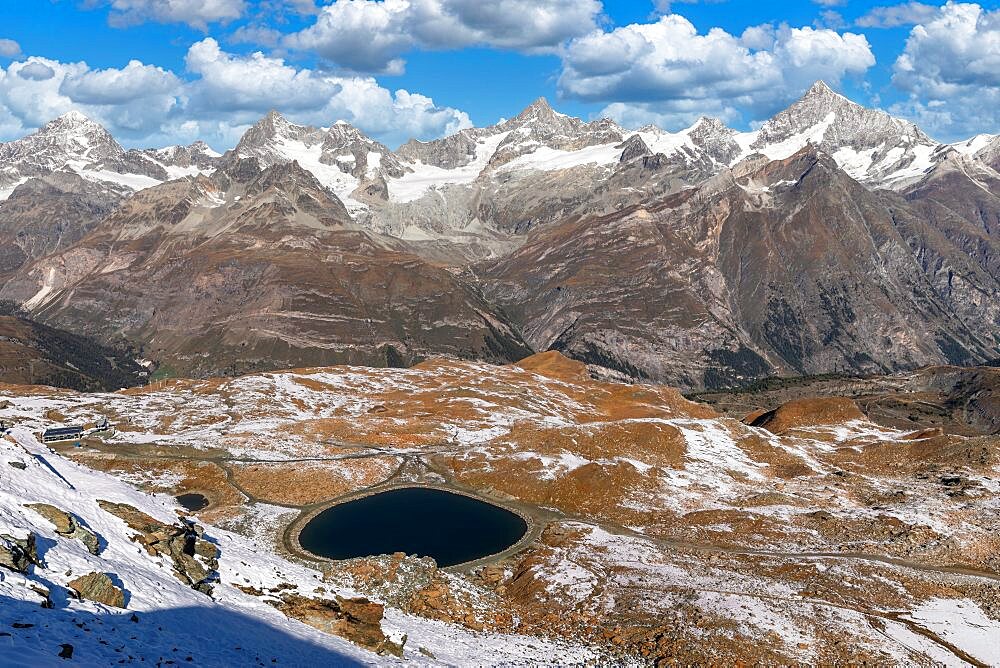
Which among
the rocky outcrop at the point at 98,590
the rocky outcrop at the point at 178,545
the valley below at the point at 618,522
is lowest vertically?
the valley below at the point at 618,522

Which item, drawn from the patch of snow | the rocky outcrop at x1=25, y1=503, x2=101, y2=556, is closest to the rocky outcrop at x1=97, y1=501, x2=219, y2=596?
the rocky outcrop at x1=25, y1=503, x2=101, y2=556

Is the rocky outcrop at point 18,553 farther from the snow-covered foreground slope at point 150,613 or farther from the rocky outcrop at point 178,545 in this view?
the rocky outcrop at point 178,545

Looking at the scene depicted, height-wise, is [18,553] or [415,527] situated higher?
[18,553]

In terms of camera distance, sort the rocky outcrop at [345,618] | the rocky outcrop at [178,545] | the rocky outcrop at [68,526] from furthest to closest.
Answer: the rocky outcrop at [178,545], the rocky outcrop at [345,618], the rocky outcrop at [68,526]

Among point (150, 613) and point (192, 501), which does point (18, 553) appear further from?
point (192, 501)

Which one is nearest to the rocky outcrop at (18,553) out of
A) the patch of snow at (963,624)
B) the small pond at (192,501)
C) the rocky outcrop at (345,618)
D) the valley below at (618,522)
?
the valley below at (618,522)

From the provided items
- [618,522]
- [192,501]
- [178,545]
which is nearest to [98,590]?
[178,545]

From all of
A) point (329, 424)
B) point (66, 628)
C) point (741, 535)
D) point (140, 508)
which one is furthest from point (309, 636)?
point (329, 424)
